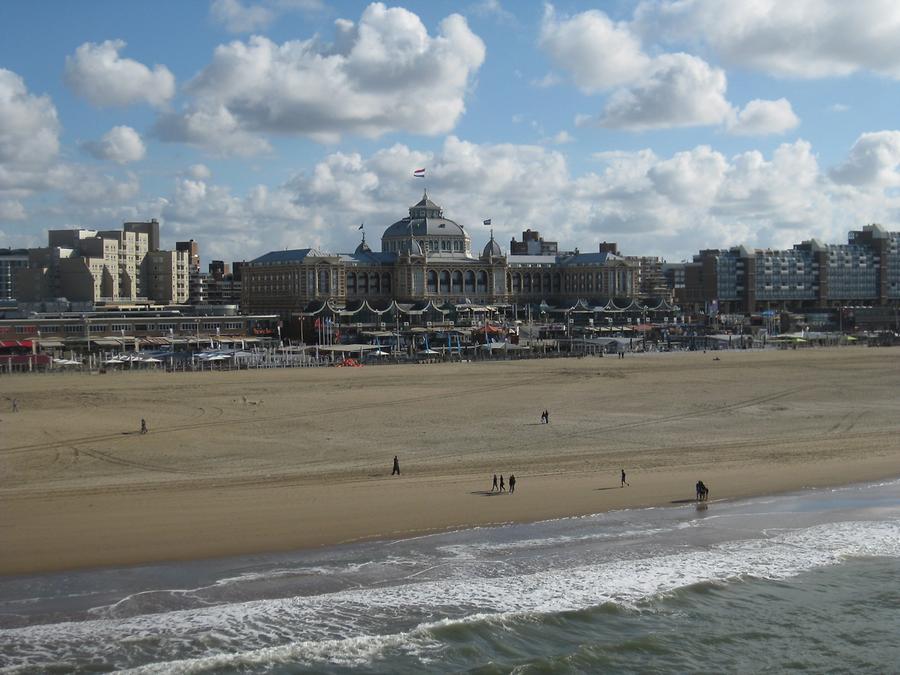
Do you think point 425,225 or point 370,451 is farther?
point 425,225

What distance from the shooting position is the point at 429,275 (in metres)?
128

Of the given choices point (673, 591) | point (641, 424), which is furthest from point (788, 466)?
point (673, 591)

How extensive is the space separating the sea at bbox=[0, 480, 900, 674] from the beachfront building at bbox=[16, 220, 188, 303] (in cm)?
9487

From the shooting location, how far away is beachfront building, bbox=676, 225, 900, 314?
543 feet

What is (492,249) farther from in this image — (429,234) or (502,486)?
(502,486)

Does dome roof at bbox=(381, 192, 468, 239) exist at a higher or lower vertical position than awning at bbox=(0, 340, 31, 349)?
higher

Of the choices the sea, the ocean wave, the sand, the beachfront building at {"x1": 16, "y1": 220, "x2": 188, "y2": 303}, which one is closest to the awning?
the sand

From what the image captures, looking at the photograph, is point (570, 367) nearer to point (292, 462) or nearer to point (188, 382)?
point (188, 382)

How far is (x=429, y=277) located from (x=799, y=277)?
235 feet

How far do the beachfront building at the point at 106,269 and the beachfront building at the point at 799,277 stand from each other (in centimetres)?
8168

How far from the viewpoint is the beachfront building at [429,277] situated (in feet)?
392

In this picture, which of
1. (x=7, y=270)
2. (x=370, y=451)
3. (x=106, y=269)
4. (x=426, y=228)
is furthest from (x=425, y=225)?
(x=370, y=451)

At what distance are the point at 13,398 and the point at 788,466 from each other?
35.7 meters

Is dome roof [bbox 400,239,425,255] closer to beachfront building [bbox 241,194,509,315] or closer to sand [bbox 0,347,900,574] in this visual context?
beachfront building [bbox 241,194,509,315]
